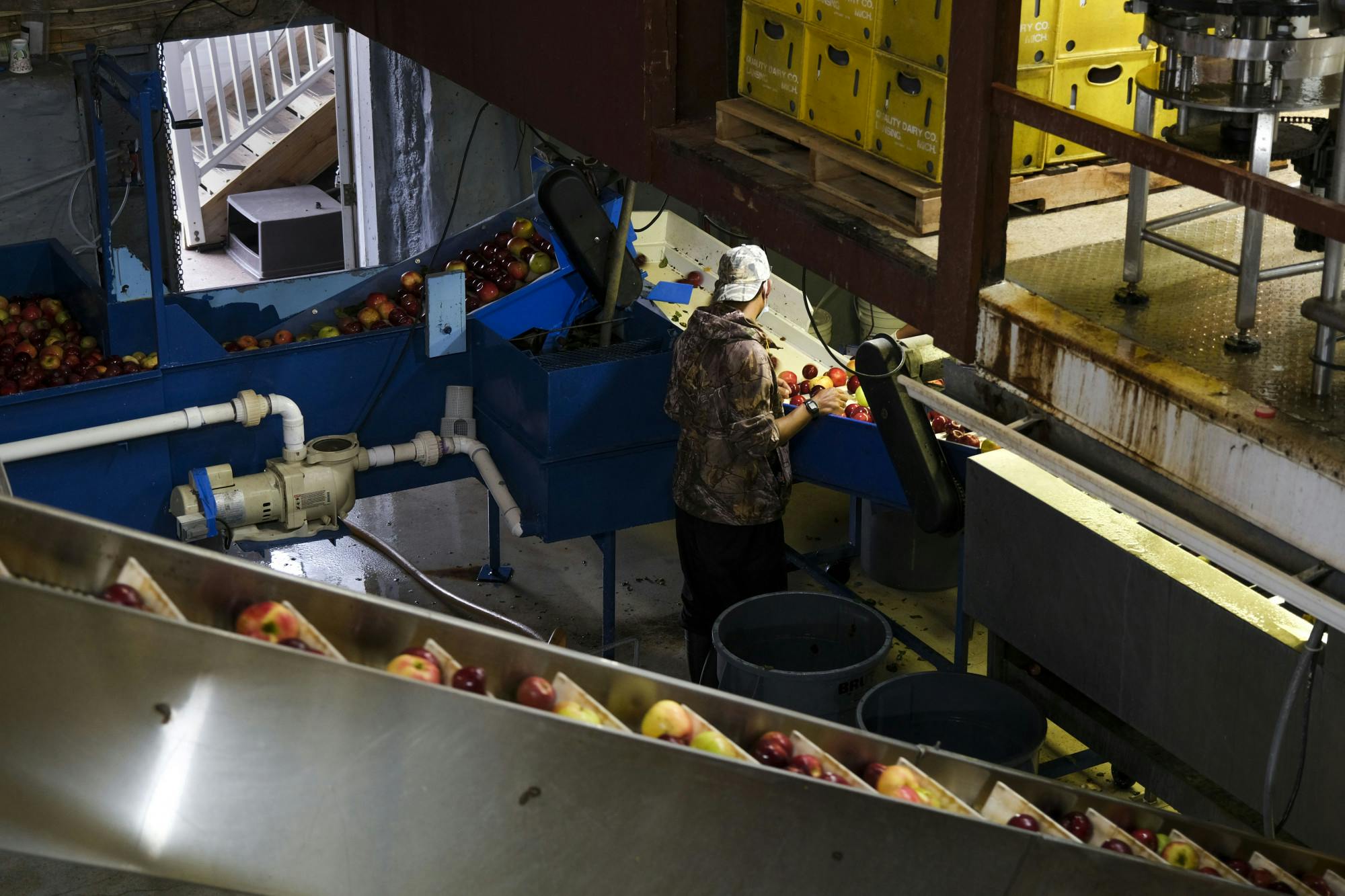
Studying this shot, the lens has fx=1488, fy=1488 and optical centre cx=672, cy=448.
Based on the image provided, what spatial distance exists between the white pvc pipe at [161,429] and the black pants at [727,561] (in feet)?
5.39

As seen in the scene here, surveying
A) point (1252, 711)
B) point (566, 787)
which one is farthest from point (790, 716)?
point (1252, 711)

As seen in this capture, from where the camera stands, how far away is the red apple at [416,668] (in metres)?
2.69

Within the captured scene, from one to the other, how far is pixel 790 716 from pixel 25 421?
3.92 m

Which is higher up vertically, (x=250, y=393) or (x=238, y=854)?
(x=238, y=854)

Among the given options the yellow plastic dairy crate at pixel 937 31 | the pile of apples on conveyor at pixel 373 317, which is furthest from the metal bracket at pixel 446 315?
the yellow plastic dairy crate at pixel 937 31

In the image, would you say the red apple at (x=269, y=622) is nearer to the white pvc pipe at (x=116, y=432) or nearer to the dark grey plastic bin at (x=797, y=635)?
the dark grey plastic bin at (x=797, y=635)

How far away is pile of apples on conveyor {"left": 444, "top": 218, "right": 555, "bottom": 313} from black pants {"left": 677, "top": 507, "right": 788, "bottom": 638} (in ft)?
4.81

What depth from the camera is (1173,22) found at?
331 centimetres

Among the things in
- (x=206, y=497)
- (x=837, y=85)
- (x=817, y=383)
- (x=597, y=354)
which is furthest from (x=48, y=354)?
(x=837, y=85)

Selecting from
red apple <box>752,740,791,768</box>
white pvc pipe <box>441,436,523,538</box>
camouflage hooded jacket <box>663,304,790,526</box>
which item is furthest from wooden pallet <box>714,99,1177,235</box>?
Answer: white pvc pipe <box>441,436,523,538</box>

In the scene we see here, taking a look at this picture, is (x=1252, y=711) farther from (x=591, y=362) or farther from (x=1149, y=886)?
(x=591, y=362)

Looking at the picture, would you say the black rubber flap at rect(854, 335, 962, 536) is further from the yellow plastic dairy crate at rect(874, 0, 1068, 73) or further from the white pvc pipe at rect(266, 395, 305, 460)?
the white pvc pipe at rect(266, 395, 305, 460)

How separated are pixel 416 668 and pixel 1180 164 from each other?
1.82 metres

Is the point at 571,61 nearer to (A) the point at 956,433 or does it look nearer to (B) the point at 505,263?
(B) the point at 505,263
